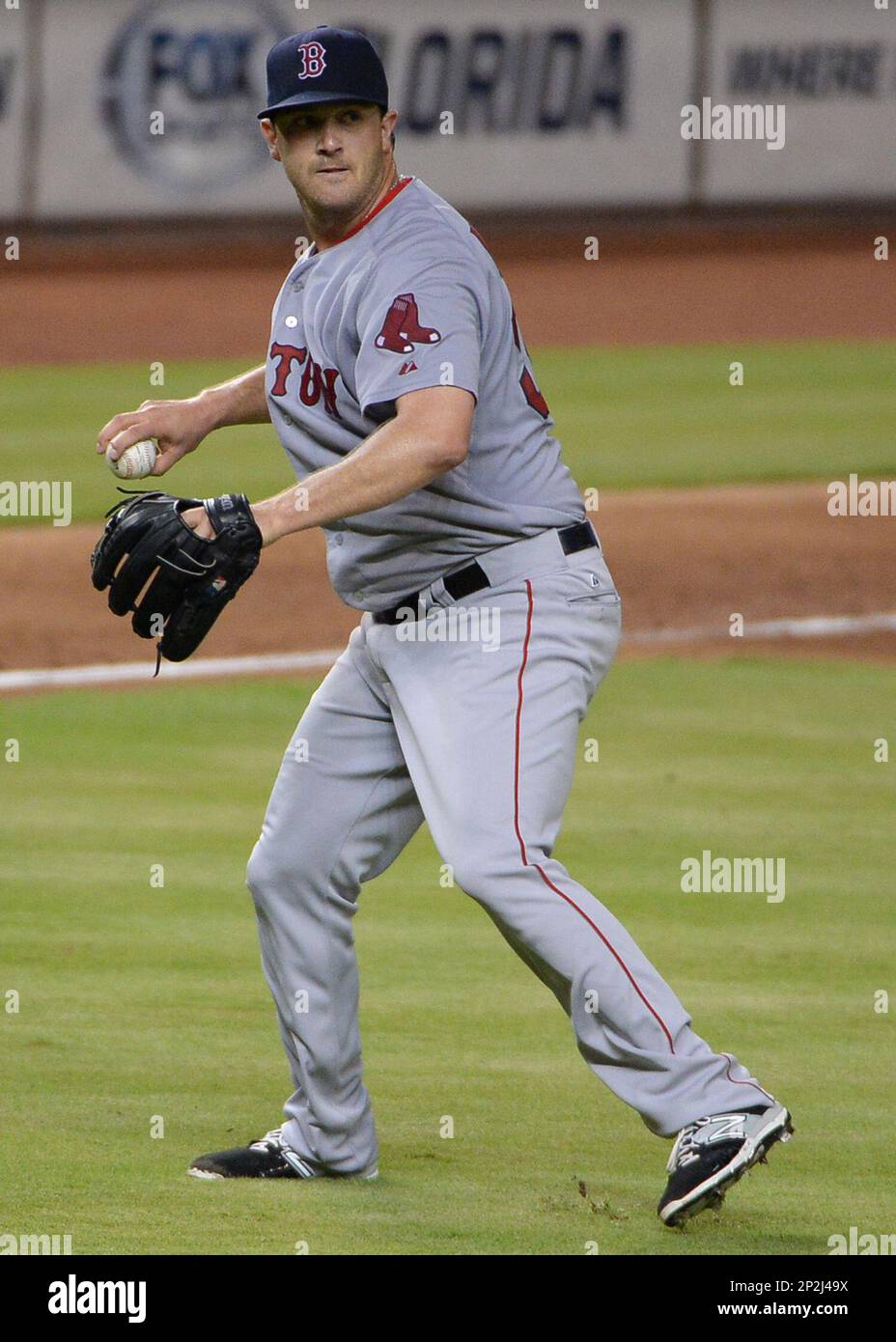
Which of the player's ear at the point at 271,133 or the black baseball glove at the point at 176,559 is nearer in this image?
the black baseball glove at the point at 176,559

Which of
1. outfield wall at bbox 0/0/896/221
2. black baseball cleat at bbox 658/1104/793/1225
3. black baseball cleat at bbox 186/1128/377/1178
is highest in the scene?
outfield wall at bbox 0/0/896/221

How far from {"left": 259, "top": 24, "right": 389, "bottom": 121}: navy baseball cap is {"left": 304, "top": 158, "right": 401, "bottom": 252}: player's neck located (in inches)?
6.3

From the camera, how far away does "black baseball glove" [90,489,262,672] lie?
372 cm

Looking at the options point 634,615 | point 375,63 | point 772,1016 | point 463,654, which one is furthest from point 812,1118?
point 634,615

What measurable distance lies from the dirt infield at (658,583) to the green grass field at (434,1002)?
1507 millimetres

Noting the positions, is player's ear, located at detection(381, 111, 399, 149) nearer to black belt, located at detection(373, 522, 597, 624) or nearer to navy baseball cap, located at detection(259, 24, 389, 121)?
navy baseball cap, located at detection(259, 24, 389, 121)

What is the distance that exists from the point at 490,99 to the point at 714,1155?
21125mm

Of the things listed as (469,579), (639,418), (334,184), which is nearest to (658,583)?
(639,418)

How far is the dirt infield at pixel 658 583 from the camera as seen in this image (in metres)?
10.1

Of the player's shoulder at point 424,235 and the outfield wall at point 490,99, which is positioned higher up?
the outfield wall at point 490,99

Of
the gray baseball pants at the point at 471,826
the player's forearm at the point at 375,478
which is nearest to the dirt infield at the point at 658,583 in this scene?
the gray baseball pants at the point at 471,826

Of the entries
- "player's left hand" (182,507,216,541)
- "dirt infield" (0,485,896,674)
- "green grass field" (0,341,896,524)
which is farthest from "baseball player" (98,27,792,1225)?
"green grass field" (0,341,896,524)

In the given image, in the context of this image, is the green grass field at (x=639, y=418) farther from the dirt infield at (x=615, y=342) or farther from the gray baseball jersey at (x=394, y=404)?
the gray baseball jersey at (x=394, y=404)

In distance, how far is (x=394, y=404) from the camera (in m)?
3.80
